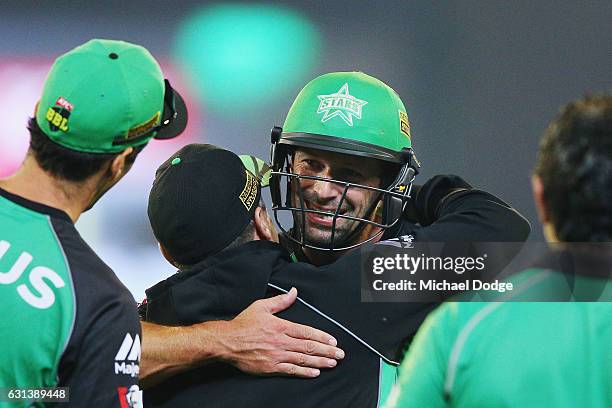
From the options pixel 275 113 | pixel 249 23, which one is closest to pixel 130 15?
pixel 249 23

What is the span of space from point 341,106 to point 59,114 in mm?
741

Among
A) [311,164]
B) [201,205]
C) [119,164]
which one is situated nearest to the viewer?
[119,164]

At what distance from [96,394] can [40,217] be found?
0.86 feet

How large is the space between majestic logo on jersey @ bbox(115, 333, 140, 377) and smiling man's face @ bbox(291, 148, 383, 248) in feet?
1.95

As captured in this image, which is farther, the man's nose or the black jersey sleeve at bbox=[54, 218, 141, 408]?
the man's nose

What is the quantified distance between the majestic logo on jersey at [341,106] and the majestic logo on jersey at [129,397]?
78cm

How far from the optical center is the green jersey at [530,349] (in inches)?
40.1

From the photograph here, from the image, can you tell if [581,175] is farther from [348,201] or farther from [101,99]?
[348,201]

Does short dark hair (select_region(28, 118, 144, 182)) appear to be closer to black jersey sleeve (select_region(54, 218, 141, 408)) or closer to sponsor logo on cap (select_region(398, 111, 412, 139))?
black jersey sleeve (select_region(54, 218, 141, 408))

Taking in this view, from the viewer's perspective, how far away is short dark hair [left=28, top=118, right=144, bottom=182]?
1347mm

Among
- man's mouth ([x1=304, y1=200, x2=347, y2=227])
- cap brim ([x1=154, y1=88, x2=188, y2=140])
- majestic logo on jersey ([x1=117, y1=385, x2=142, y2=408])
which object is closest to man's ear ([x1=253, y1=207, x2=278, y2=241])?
man's mouth ([x1=304, y1=200, x2=347, y2=227])

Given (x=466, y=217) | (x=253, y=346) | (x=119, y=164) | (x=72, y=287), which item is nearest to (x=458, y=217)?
(x=466, y=217)

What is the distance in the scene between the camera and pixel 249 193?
1753mm

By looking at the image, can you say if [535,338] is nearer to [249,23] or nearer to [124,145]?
[124,145]
